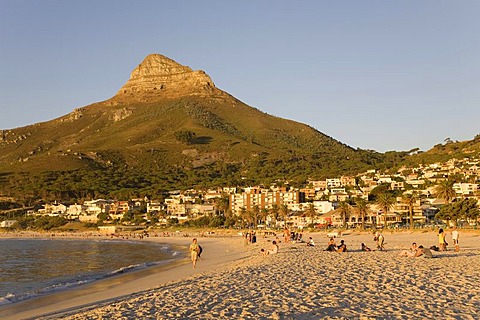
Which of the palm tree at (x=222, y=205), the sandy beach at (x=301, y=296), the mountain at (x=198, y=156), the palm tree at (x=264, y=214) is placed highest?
the mountain at (x=198, y=156)

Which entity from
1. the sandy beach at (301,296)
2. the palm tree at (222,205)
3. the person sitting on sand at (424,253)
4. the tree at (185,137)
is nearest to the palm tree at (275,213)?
the palm tree at (222,205)

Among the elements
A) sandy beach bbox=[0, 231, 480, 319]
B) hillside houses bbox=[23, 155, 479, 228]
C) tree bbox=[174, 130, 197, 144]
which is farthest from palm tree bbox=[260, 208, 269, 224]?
sandy beach bbox=[0, 231, 480, 319]

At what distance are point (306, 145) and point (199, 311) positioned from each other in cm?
17578

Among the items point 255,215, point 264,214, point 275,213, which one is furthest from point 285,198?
point 255,215

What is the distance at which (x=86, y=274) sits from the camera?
27125 millimetres

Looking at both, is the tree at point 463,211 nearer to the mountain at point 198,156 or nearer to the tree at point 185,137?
the mountain at point 198,156

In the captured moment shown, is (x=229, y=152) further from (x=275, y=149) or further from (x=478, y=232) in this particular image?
(x=478, y=232)

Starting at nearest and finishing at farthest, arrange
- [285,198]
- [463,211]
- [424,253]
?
[424,253] → [463,211] → [285,198]

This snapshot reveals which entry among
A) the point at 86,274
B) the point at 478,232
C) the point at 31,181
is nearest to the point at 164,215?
the point at 31,181

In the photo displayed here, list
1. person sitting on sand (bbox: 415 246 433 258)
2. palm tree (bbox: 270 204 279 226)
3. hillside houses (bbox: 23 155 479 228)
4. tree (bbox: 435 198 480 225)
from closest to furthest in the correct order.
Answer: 1. person sitting on sand (bbox: 415 246 433 258)
2. tree (bbox: 435 198 480 225)
3. palm tree (bbox: 270 204 279 226)
4. hillside houses (bbox: 23 155 479 228)

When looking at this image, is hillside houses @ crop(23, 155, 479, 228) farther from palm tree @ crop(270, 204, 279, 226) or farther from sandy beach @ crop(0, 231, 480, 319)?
sandy beach @ crop(0, 231, 480, 319)

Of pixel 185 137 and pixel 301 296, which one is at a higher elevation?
pixel 185 137

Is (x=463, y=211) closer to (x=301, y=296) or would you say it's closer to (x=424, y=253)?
(x=424, y=253)

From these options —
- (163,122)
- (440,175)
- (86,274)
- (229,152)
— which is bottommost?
(86,274)
